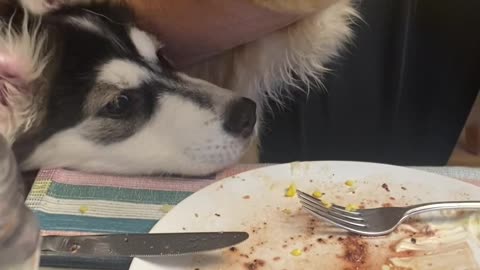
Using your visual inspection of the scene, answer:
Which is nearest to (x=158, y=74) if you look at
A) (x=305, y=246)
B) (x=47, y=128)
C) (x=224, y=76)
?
(x=47, y=128)

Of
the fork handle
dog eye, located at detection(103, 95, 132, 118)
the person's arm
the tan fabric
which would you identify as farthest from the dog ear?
the fork handle

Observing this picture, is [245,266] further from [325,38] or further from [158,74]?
[325,38]

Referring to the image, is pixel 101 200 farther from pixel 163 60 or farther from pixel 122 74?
pixel 163 60

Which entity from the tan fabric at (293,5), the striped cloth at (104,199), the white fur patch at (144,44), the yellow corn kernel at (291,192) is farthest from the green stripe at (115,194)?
the tan fabric at (293,5)

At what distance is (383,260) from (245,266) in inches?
5.5

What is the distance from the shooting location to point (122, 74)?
96cm

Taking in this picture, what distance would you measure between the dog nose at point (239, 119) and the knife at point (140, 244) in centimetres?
37

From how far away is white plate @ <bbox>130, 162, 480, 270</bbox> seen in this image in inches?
26.2

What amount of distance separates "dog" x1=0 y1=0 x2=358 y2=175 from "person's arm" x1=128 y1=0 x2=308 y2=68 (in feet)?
0.17

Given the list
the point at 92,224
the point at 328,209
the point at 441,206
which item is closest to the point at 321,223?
the point at 328,209

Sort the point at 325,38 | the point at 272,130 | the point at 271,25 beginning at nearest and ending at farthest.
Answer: the point at 271,25 < the point at 325,38 < the point at 272,130

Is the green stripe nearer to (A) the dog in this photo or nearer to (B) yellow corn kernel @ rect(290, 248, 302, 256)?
(A) the dog

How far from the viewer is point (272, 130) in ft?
4.59

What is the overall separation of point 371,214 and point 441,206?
74mm
